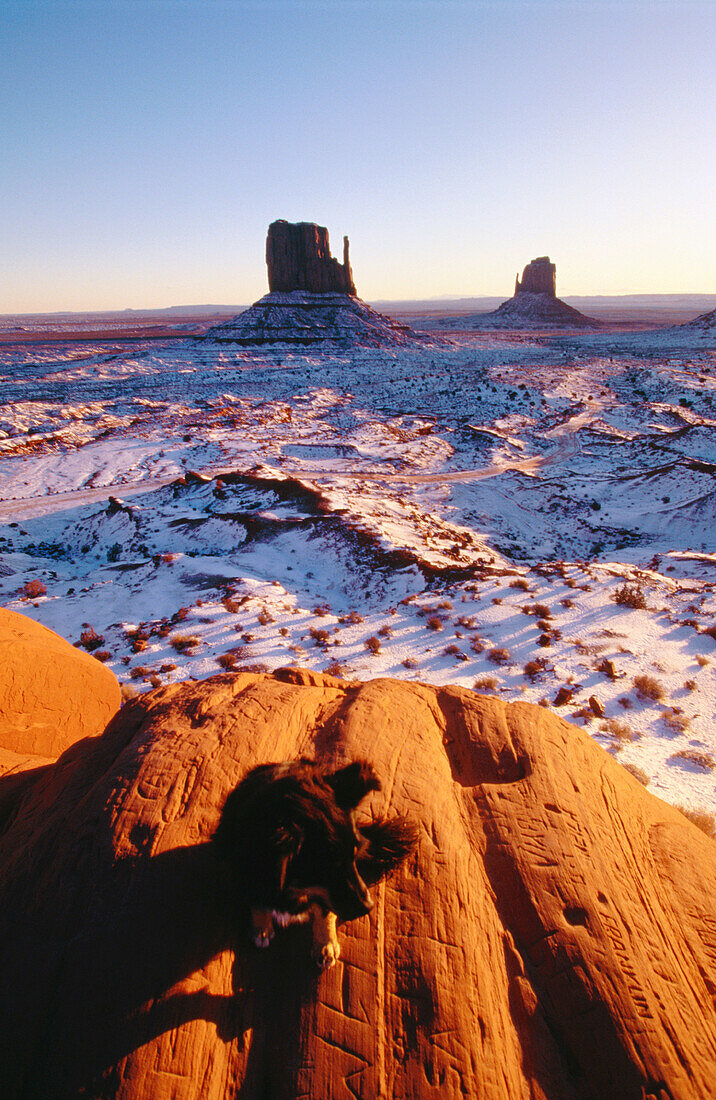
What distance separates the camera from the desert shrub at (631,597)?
44.2 ft

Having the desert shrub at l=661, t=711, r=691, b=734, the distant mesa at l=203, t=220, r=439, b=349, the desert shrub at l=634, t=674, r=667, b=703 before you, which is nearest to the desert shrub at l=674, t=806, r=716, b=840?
the desert shrub at l=661, t=711, r=691, b=734

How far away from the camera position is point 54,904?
280cm

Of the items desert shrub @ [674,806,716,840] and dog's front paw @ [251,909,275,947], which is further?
desert shrub @ [674,806,716,840]

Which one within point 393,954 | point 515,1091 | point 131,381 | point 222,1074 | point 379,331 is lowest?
point 515,1091

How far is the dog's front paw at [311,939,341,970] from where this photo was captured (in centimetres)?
253

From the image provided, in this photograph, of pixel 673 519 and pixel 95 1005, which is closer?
pixel 95 1005

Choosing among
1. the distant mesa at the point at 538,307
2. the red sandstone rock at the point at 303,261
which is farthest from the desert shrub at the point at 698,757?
the distant mesa at the point at 538,307

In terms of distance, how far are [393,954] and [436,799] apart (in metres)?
1.09

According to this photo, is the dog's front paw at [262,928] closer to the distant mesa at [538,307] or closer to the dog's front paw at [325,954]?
the dog's front paw at [325,954]

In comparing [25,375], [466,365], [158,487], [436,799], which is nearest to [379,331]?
[466,365]

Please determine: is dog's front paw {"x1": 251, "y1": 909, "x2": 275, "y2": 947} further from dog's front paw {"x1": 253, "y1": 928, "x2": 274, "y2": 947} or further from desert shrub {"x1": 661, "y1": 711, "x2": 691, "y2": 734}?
desert shrub {"x1": 661, "y1": 711, "x2": 691, "y2": 734}

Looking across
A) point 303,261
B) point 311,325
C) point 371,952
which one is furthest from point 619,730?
point 303,261

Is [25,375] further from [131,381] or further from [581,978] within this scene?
[581,978]

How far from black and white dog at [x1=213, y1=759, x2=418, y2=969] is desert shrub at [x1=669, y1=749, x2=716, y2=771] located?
7595 mm
